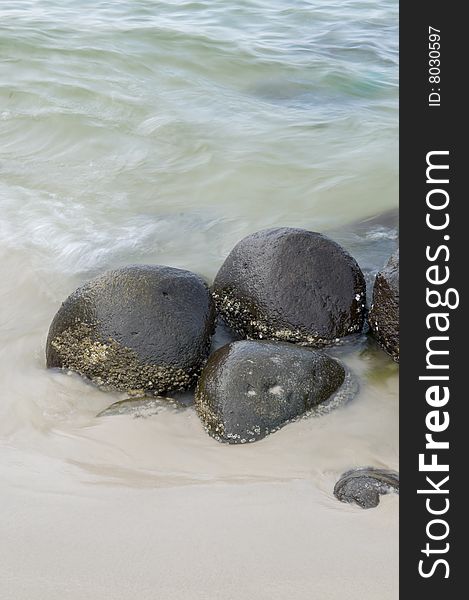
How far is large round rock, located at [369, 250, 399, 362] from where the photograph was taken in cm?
393

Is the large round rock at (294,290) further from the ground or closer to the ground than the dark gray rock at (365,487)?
further from the ground

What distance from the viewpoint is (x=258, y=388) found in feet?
11.1

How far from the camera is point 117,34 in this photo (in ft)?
38.7

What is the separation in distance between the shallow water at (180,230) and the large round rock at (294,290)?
206mm

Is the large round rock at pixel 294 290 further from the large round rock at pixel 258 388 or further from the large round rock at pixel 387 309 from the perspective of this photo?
the large round rock at pixel 258 388

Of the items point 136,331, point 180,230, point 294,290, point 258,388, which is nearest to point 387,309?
point 294,290

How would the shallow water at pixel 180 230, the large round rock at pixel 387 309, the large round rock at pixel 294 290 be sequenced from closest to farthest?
1. the shallow water at pixel 180 230
2. the large round rock at pixel 387 309
3. the large round rock at pixel 294 290

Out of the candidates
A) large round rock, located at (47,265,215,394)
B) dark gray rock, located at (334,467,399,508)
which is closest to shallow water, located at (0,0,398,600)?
dark gray rock, located at (334,467,399,508)

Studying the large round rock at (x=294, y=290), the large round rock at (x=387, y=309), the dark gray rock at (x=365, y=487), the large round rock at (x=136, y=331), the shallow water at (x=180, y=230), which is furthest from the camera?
the large round rock at (x=294, y=290)

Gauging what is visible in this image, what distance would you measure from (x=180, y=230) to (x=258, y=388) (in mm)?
2813

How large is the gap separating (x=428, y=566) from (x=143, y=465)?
4.59 ft

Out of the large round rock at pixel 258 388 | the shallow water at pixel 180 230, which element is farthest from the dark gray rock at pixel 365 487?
the large round rock at pixel 258 388

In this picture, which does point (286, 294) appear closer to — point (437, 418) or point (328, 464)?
point (328, 464)

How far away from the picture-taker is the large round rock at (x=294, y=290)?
13.3 feet
